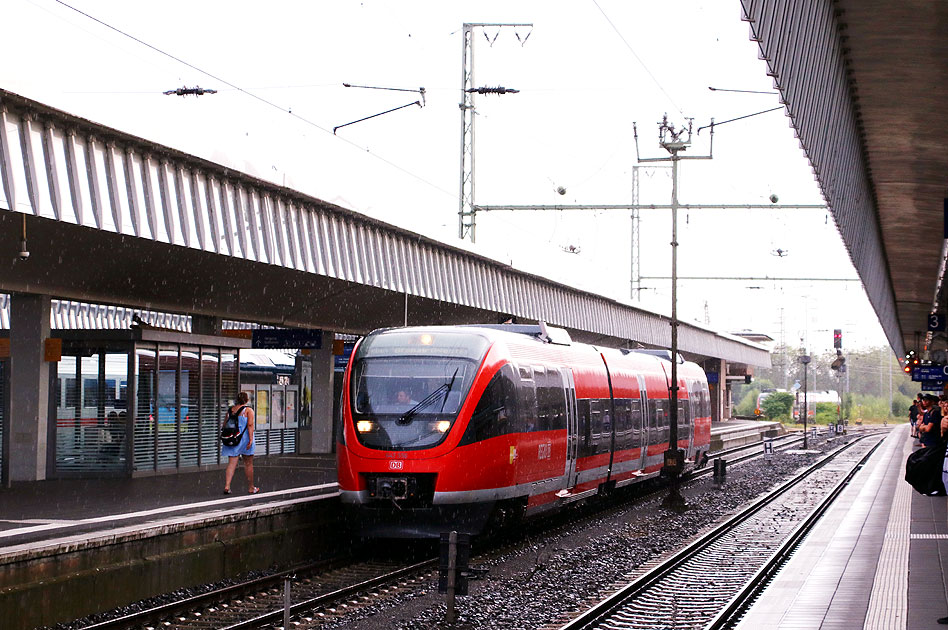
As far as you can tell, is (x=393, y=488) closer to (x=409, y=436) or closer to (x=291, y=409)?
(x=409, y=436)

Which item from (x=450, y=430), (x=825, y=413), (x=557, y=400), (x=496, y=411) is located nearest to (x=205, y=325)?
Result: (x=557, y=400)

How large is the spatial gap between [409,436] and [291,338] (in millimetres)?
11515

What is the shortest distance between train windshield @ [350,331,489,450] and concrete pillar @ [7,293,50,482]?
6336mm

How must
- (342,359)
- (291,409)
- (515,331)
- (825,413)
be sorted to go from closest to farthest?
(515,331) < (291,409) < (342,359) < (825,413)

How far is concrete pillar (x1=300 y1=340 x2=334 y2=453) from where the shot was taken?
31.1m

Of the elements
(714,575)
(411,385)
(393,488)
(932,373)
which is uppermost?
(932,373)

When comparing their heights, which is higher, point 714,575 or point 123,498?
point 123,498

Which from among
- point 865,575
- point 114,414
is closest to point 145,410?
point 114,414

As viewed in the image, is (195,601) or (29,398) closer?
(195,601)

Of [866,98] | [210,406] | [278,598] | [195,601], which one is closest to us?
[195,601]

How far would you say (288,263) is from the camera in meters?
20.6

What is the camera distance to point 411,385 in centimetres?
1585

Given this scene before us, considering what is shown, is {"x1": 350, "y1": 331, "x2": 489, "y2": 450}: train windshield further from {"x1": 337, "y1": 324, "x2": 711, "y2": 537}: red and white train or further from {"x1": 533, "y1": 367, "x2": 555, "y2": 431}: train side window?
{"x1": 533, "y1": 367, "x2": 555, "y2": 431}: train side window

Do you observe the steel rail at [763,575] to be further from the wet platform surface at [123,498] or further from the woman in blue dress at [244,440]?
the woman in blue dress at [244,440]
